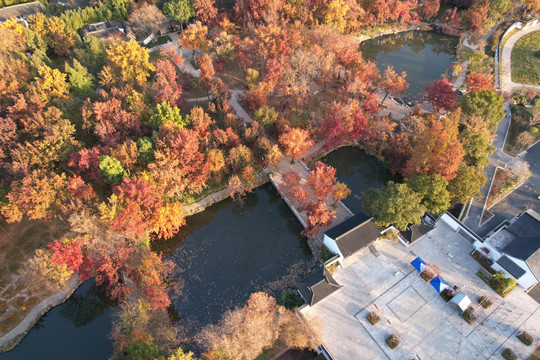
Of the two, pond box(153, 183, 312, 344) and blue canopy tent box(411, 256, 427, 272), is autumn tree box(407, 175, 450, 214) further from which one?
pond box(153, 183, 312, 344)

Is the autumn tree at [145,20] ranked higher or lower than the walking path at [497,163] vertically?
higher

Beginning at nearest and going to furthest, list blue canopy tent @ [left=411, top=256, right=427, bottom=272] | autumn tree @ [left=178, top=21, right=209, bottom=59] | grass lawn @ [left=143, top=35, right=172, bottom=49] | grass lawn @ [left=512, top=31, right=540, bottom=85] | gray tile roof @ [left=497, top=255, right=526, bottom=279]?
1. gray tile roof @ [left=497, top=255, right=526, bottom=279]
2. blue canopy tent @ [left=411, top=256, right=427, bottom=272]
3. autumn tree @ [left=178, top=21, right=209, bottom=59]
4. grass lawn @ [left=512, top=31, right=540, bottom=85]
5. grass lawn @ [left=143, top=35, right=172, bottom=49]

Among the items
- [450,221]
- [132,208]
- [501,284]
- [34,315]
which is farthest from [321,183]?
[34,315]

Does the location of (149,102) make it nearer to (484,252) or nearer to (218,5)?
(218,5)

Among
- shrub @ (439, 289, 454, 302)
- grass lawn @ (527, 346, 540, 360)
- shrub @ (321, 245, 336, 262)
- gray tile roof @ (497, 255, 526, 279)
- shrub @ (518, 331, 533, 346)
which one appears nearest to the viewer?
grass lawn @ (527, 346, 540, 360)

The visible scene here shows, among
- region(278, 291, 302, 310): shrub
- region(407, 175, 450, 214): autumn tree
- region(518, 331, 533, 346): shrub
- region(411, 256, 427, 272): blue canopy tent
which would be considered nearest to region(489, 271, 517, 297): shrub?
region(518, 331, 533, 346): shrub

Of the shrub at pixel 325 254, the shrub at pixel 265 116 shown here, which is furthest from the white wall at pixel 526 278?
the shrub at pixel 265 116

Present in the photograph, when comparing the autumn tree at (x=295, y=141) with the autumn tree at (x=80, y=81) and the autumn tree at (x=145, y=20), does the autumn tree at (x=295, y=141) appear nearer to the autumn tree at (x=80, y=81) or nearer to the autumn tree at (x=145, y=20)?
the autumn tree at (x=80, y=81)
